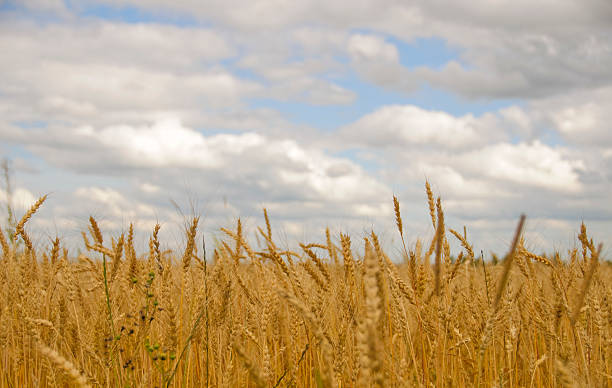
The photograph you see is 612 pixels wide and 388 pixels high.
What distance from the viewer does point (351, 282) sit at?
3.03 m

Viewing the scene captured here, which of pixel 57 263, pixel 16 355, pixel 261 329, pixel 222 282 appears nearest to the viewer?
pixel 261 329

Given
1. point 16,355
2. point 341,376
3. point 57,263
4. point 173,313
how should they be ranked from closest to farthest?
1. point 341,376
2. point 173,313
3. point 16,355
4. point 57,263

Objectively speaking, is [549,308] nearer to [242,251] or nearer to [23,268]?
[242,251]

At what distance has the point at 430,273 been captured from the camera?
3588mm

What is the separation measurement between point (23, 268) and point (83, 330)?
86 centimetres

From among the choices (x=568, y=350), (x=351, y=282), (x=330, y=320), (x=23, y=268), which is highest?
(x=23, y=268)

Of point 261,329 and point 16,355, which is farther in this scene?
point 16,355

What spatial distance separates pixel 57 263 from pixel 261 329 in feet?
6.99

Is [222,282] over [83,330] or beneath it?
over

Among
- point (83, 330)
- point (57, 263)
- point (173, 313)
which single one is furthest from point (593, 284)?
point (57, 263)

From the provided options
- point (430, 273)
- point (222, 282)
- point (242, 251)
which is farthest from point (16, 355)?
point (430, 273)

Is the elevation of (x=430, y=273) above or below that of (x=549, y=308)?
above

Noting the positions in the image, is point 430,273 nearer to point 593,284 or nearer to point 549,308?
point 549,308

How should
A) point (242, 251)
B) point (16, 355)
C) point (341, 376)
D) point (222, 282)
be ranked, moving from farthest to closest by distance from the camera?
point (242, 251), point (222, 282), point (16, 355), point (341, 376)
